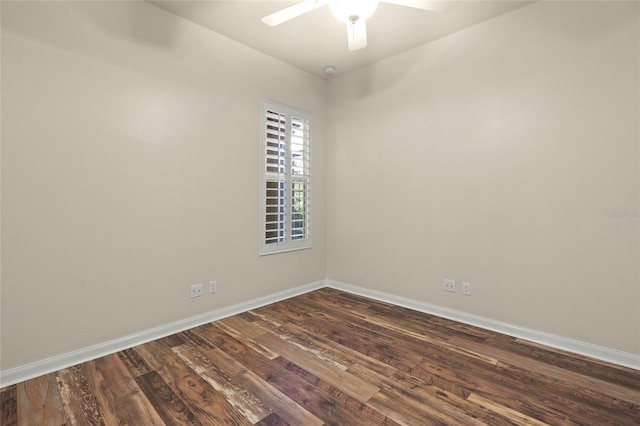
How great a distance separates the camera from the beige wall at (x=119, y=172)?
6.50 ft

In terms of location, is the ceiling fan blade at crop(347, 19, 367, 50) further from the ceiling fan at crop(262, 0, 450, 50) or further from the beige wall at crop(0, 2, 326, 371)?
the beige wall at crop(0, 2, 326, 371)

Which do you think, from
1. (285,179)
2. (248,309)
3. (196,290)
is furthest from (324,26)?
(248,309)

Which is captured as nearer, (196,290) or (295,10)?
(295,10)

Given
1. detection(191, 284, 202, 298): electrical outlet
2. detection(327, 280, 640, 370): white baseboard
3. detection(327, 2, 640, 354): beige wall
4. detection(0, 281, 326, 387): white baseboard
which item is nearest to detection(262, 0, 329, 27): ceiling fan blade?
detection(327, 2, 640, 354): beige wall

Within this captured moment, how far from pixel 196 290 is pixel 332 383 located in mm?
1581

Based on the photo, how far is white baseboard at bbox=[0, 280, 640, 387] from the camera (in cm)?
203

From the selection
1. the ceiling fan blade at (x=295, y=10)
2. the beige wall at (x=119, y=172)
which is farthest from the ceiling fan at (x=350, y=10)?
the beige wall at (x=119, y=172)

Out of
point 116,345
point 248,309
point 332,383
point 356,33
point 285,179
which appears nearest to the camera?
point 332,383

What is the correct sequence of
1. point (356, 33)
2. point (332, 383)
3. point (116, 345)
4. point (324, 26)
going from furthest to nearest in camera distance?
point (324, 26) < point (116, 345) < point (356, 33) < point (332, 383)

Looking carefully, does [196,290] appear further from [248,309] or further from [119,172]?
[119,172]

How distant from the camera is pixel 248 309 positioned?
10.6 feet

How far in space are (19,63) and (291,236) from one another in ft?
8.73

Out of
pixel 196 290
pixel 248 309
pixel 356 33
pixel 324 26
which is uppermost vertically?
pixel 324 26

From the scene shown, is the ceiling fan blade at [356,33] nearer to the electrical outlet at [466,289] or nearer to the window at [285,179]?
the window at [285,179]
